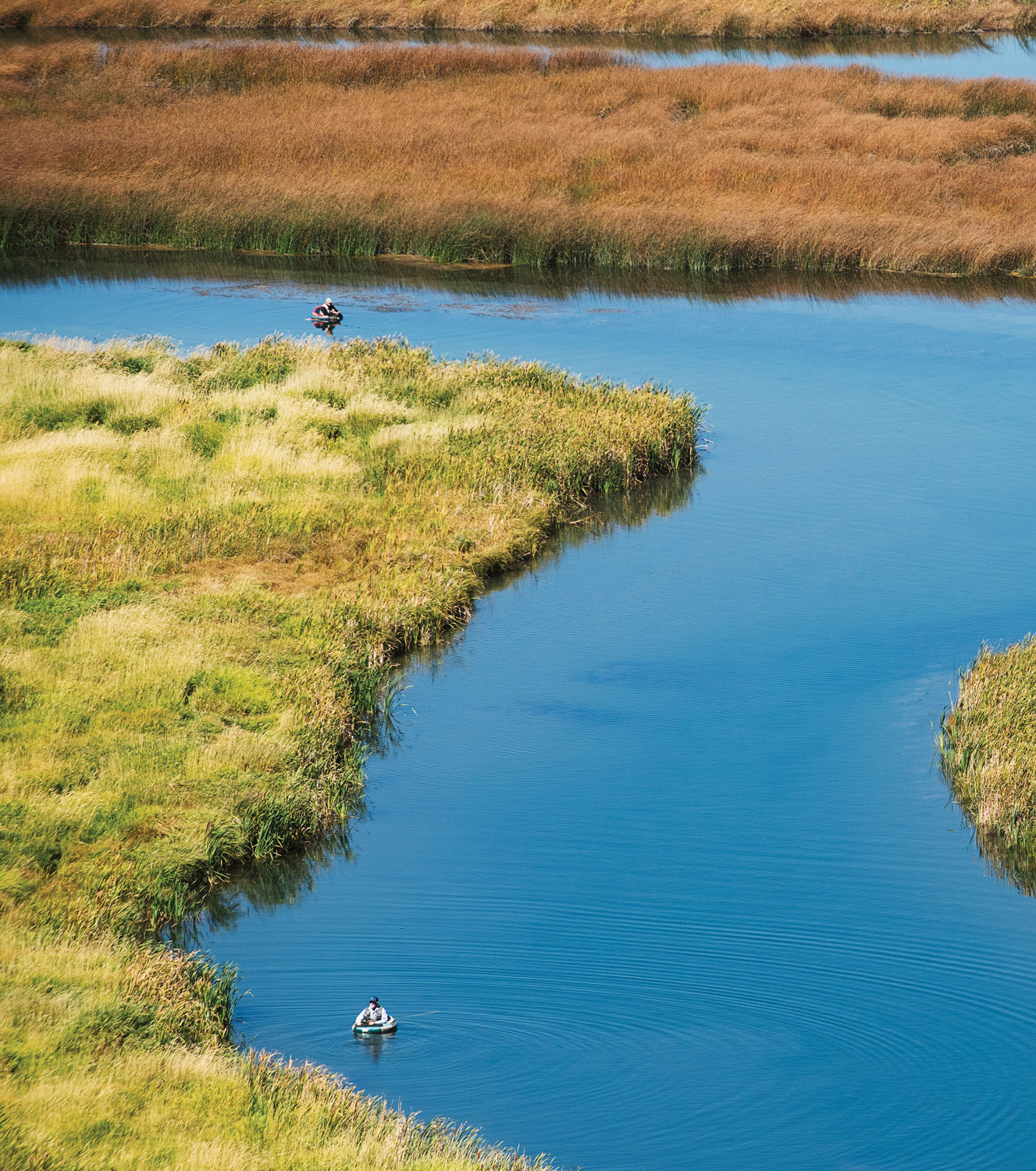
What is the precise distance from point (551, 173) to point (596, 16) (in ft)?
96.0

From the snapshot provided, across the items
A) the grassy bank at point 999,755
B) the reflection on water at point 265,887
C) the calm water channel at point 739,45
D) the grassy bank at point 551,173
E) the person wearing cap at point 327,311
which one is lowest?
the reflection on water at point 265,887

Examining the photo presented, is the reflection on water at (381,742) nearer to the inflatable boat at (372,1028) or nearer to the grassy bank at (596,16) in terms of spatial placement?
the inflatable boat at (372,1028)

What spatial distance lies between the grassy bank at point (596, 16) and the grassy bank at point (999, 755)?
4928cm

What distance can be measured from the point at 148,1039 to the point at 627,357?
18525 mm

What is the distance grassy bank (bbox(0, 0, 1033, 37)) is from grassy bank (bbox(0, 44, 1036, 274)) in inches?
752

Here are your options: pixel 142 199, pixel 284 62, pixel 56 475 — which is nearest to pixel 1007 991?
pixel 56 475

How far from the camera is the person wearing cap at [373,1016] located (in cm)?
863

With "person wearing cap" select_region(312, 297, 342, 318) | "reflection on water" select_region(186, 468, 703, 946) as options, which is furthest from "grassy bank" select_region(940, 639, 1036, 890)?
"person wearing cap" select_region(312, 297, 342, 318)

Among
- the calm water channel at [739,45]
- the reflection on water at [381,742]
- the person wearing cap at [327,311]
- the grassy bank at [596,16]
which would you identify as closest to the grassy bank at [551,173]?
the person wearing cap at [327,311]

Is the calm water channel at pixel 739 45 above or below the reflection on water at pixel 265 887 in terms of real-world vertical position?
above

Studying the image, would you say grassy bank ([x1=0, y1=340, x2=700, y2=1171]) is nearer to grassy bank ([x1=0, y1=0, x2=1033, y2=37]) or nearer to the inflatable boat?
the inflatable boat

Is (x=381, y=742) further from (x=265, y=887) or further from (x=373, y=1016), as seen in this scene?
(x=373, y=1016)

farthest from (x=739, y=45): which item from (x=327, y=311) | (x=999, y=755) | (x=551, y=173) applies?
(x=999, y=755)

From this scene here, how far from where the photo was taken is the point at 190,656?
12.8 m
